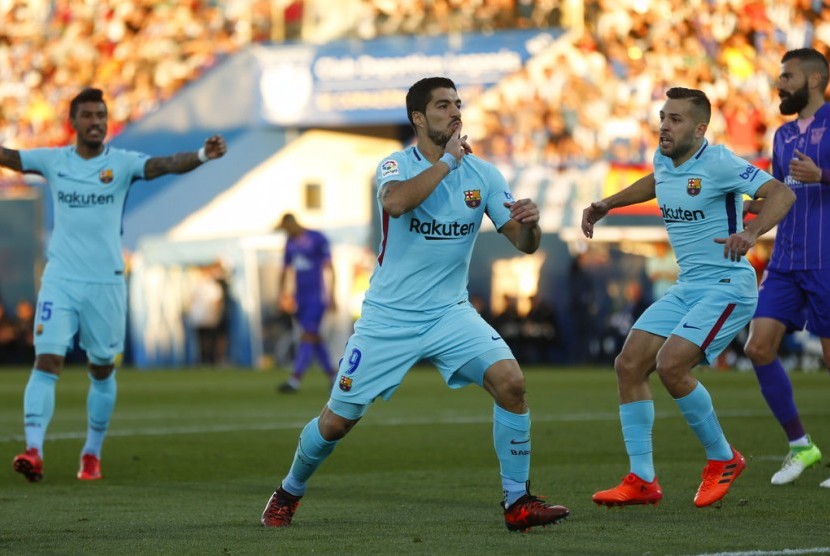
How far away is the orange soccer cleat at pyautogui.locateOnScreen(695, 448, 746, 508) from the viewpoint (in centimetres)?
732

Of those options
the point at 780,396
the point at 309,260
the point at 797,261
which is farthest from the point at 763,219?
the point at 309,260

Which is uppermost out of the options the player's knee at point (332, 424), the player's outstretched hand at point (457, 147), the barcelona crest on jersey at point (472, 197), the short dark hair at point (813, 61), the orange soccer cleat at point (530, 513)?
the short dark hair at point (813, 61)

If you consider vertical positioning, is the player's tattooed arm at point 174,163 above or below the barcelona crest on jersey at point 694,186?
above

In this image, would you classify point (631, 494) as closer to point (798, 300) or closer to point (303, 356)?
point (798, 300)

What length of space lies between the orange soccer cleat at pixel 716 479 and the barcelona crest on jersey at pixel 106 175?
14.1 feet

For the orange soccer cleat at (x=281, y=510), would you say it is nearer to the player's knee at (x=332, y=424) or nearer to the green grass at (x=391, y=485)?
the green grass at (x=391, y=485)

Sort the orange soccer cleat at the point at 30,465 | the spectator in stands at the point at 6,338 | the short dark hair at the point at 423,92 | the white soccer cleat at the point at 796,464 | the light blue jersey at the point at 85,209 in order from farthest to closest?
the spectator in stands at the point at 6,338 → the light blue jersey at the point at 85,209 → the orange soccer cleat at the point at 30,465 → the white soccer cleat at the point at 796,464 → the short dark hair at the point at 423,92

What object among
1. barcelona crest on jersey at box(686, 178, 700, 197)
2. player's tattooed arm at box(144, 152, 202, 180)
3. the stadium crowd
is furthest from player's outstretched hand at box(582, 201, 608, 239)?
the stadium crowd

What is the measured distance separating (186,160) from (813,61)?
12.6ft

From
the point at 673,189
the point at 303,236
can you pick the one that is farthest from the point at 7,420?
the point at 673,189

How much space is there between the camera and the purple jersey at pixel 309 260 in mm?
18766

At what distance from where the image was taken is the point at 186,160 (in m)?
9.48

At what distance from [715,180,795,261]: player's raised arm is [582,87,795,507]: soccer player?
37mm

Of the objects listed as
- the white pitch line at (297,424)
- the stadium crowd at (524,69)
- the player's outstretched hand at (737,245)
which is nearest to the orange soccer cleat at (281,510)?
the player's outstretched hand at (737,245)
